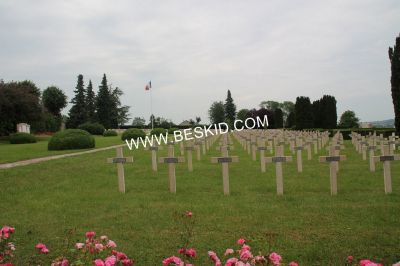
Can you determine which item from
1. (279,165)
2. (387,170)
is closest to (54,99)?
(279,165)

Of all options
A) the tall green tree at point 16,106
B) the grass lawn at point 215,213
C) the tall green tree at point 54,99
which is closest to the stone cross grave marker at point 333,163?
the grass lawn at point 215,213

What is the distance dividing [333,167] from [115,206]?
4146mm

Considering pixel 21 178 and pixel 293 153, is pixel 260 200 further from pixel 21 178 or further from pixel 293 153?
pixel 293 153

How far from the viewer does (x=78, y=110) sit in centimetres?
6631

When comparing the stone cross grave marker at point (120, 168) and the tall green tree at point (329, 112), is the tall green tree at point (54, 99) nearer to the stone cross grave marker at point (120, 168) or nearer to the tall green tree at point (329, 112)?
the tall green tree at point (329, 112)

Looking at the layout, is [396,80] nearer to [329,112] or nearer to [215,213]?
[215,213]

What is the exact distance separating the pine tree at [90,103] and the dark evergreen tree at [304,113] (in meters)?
35.9

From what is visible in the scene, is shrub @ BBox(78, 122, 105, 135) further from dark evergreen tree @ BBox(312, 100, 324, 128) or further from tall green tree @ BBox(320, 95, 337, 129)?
tall green tree @ BBox(320, 95, 337, 129)

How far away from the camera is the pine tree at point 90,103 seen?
6819 centimetres

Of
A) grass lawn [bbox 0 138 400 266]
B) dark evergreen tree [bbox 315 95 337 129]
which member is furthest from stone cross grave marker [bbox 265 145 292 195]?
dark evergreen tree [bbox 315 95 337 129]

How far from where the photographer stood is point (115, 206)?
7.16 meters

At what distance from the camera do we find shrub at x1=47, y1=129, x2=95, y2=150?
73.5 ft

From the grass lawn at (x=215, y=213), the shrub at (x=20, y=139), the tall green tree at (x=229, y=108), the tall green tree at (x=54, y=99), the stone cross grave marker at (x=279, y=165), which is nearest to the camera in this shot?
the grass lawn at (x=215, y=213)

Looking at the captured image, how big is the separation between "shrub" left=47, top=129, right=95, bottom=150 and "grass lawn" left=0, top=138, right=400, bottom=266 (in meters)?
11.7
